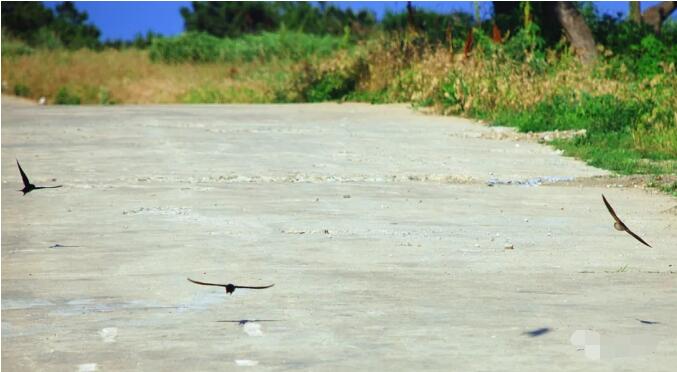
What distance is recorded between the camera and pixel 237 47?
1607 inches

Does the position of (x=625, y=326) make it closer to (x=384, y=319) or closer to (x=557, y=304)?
(x=557, y=304)

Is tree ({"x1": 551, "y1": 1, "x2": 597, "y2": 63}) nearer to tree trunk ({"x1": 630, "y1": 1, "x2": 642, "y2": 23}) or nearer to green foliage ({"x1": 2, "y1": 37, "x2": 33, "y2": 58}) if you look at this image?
tree trunk ({"x1": 630, "y1": 1, "x2": 642, "y2": 23})

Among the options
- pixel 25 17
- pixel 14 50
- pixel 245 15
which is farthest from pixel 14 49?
pixel 245 15

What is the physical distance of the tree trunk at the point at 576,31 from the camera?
2506cm

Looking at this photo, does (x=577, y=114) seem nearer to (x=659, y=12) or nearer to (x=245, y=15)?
(x=659, y=12)

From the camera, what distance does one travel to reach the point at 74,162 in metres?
13.7

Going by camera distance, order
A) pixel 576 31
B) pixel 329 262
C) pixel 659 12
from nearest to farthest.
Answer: pixel 329 262 < pixel 576 31 < pixel 659 12

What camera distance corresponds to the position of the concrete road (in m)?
5.69

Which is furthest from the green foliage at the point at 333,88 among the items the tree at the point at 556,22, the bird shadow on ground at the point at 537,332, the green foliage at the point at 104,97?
the bird shadow on ground at the point at 537,332

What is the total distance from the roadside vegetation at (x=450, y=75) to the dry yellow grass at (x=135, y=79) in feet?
0.17

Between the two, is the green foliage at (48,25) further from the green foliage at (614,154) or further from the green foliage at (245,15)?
the green foliage at (614,154)

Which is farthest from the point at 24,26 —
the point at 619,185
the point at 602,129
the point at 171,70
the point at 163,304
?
the point at 163,304

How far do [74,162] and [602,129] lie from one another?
6.48m

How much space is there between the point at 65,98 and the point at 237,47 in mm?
9603
